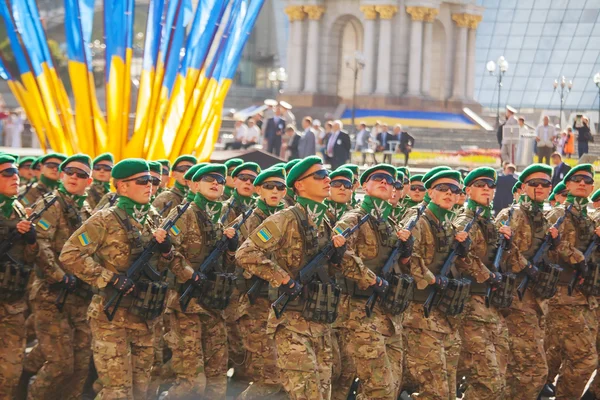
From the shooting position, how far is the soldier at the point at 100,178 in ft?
39.7

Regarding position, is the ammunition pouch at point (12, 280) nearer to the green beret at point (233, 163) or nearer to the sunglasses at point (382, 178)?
the sunglasses at point (382, 178)

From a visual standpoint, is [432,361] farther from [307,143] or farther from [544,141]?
[544,141]

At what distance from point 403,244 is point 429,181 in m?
1.02

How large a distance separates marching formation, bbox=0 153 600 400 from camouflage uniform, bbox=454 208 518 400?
14 mm

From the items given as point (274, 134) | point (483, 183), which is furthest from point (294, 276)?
point (274, 134)

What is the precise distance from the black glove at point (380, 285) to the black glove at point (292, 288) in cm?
72

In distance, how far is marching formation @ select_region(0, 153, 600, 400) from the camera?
824cm

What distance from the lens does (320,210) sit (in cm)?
841

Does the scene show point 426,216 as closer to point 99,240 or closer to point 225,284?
point 225,284

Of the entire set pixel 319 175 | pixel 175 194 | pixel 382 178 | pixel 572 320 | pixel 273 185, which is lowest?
pixel 572 320

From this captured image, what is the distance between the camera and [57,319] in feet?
31.2

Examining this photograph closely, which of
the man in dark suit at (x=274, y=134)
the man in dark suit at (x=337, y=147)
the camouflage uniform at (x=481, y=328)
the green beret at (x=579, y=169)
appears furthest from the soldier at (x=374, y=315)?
the man in dark suit at (x=274, y=134)

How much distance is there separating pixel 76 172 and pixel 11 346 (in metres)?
1.64

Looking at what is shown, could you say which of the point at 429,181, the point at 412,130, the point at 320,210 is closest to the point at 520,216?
the point at 429,181
